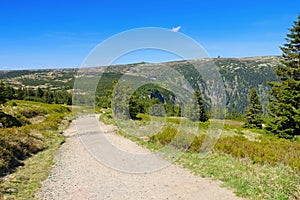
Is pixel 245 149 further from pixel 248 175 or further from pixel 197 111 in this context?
pixel 197 111

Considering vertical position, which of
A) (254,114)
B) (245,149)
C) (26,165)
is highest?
(245,149)

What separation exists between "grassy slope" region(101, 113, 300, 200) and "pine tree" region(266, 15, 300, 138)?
1372 centimetres

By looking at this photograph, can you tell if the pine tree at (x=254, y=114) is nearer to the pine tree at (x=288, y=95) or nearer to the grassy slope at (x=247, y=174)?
the pine tree at (x=288, y=95)

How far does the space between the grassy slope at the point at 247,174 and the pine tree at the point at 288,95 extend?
1372cm

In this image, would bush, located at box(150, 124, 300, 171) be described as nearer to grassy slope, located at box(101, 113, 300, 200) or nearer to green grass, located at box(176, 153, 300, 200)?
grassy slope, located at box(101, 113, 300, 200)

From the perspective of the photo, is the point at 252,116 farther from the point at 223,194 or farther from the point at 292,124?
the point at 223,194

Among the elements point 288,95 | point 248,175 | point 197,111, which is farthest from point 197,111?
point 248,175

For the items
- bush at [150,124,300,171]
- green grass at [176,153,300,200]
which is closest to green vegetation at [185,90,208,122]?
bush at [150,124,300,171]

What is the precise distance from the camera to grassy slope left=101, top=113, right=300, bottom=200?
7.47 metres

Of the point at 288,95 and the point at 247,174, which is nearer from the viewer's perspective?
the point at 247,174

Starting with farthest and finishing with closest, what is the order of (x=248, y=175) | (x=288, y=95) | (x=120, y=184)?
(x=288, y=95)
(x=248, y=175)
(x=120, y=184)

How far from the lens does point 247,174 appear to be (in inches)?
360

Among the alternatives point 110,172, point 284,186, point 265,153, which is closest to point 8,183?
point 110,172

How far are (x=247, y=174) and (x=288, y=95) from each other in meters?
17.2
